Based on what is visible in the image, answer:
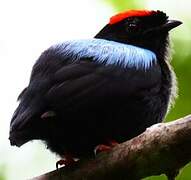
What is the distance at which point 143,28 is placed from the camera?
5012 millimetres

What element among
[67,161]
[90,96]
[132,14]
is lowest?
[67,161]

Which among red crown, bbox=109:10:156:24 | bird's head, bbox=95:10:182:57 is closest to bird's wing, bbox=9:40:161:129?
bird's head, bbox=95:10:182:57

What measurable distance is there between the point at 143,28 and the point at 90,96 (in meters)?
1.28

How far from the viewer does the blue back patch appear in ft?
14.2

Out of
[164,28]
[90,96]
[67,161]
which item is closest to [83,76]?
[90,96]

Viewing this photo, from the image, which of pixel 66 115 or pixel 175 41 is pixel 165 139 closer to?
pixel 66 115

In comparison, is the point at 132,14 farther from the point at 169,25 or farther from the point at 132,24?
the point at 169,25

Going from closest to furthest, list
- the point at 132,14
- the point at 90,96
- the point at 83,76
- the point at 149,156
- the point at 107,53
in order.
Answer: the point at 149,156
the point at 90,96
the point at 83,76
the point at 107,53
the point at 132,14

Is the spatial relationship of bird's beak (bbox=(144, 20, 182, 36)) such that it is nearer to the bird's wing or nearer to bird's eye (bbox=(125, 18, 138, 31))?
bird's eye (bbox=(125, 18, 138, 31))

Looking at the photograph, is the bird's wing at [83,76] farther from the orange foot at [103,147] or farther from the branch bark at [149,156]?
the branch bark at [149,156]

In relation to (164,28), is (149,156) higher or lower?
lower

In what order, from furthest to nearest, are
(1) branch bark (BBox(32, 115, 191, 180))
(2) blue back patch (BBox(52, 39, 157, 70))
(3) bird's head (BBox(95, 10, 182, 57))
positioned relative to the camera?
(3) bird's head (BBox(95, 10, 182, 57)), (2) blue back patch (BBox(52, 39, 157, 70)), (1) branch bark (BBox(32, 115, 191, 180))

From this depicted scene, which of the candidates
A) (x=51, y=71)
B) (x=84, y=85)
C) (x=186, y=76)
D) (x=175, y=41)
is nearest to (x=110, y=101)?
(x=84, y=85)

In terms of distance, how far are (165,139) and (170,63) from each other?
166 cm
